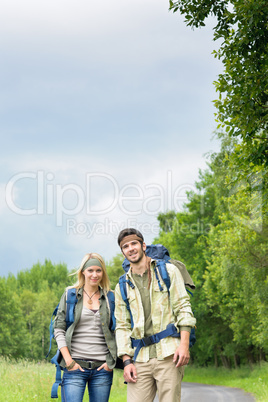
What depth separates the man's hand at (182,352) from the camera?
4.73 meters

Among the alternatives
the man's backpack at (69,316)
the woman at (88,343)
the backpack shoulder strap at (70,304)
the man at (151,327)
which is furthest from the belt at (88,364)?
the man at (151,327)

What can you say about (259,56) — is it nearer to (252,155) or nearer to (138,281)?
(252,155)

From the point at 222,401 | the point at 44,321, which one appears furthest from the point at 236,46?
the point at 44,321

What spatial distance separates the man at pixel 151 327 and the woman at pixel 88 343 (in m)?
0.43

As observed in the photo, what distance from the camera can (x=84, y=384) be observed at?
213 inches

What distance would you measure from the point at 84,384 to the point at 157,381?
0.93m

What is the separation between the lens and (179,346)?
15.7 ft

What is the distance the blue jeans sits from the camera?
5.31m

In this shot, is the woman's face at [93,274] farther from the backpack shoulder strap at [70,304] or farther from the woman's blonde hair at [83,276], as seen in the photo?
the backpack shoulder strap at [70,304]

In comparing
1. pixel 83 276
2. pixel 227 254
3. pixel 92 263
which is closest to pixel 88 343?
pixel 83 276

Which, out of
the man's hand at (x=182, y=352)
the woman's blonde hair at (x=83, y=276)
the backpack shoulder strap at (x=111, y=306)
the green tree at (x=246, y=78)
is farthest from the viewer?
the green tree at (x=246, y=78)

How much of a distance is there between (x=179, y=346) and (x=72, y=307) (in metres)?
1.30

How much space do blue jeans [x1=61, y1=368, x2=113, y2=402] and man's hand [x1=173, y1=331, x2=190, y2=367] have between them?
975 millimetres

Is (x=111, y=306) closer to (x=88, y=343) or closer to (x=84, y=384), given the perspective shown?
(x=88, y=343)
